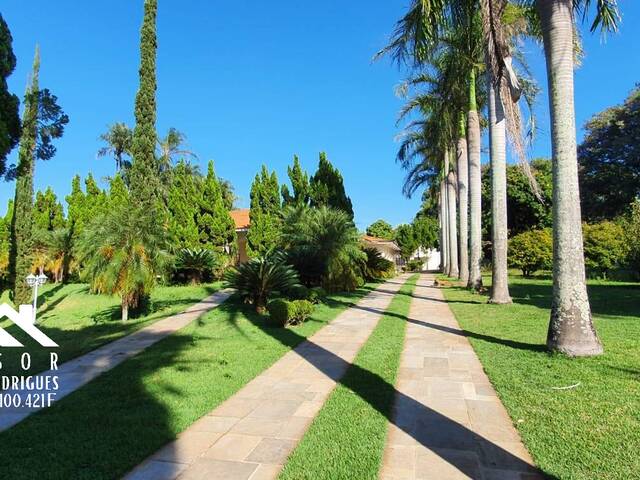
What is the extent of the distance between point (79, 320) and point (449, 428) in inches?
461

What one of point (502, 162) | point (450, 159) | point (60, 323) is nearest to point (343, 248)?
point (502, 162)

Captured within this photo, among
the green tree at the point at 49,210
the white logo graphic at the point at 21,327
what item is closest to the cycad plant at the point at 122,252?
the white logo graphic at the point at 21,327

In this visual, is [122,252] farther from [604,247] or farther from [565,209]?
[604,247]

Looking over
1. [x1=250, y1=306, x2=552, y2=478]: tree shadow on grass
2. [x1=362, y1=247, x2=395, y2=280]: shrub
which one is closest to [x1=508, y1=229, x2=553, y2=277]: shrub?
[x1=362, y1=247, x2=395, y2=280]: shrub

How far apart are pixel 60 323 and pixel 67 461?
33.6 feet

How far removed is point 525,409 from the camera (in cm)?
435

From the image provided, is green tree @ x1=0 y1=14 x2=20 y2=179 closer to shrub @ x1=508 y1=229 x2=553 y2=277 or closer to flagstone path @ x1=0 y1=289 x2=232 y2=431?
flagstone path @ x1=0 y1=289 x2=232 y2=431

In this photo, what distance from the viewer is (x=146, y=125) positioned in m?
15.2

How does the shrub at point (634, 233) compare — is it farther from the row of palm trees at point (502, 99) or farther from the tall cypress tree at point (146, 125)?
the tall cypress tree at point (146, 125)

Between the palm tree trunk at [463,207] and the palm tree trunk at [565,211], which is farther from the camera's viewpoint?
the palm tree trunk at [463,207]

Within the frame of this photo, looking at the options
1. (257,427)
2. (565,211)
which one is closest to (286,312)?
(257,427)

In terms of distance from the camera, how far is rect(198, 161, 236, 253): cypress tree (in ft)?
74.3

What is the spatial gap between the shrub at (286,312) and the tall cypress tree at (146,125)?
6.67m

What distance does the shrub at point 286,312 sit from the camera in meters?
9.76
